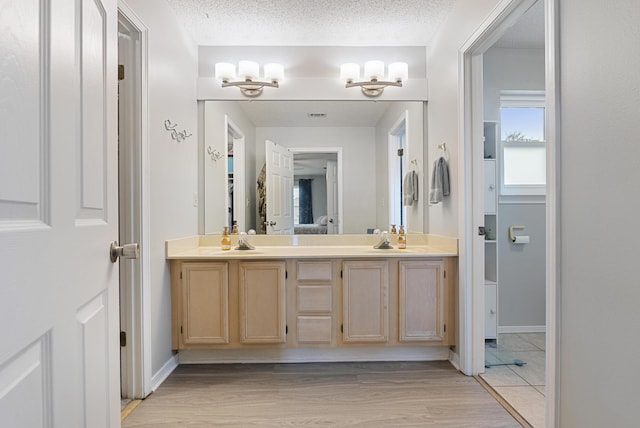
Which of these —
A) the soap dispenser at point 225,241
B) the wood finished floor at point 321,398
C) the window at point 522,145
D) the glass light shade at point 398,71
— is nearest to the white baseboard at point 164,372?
the wood finished floor at point 321,398

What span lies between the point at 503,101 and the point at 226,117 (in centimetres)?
241

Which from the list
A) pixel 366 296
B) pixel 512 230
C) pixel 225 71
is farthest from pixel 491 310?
pixel 225 71

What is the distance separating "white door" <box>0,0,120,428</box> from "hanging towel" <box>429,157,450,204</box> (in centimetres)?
207

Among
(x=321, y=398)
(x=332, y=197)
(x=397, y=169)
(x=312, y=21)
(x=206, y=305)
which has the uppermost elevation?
(x=312, y=21)

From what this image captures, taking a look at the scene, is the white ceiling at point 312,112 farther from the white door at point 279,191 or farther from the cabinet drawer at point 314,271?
the cabinet drawer at point 314,271

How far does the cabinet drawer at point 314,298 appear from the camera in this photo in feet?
7.88

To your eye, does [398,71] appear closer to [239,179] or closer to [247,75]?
[247,75]

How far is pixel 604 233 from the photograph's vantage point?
3.79 ft

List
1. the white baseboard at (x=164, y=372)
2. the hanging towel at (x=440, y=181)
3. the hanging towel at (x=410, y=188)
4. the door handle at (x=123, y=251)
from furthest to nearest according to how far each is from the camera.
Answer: the hanging towel at (x=410, y=188) < the hanging towel at (x=440, y=181) < the white baseboard at (x=164, y=372) < the door handle at (x=123, y=251)

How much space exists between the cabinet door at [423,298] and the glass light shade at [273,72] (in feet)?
5.60

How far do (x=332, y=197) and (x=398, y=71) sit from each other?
1123 millimetres

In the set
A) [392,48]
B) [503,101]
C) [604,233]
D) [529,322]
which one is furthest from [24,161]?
[529,322]

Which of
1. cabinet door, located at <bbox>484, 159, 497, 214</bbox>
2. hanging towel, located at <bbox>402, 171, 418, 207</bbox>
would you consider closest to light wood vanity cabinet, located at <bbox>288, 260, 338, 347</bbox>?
hanging towel, located at <bbox>402, 171, 418, 207</bbox>

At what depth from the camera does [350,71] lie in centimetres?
276
